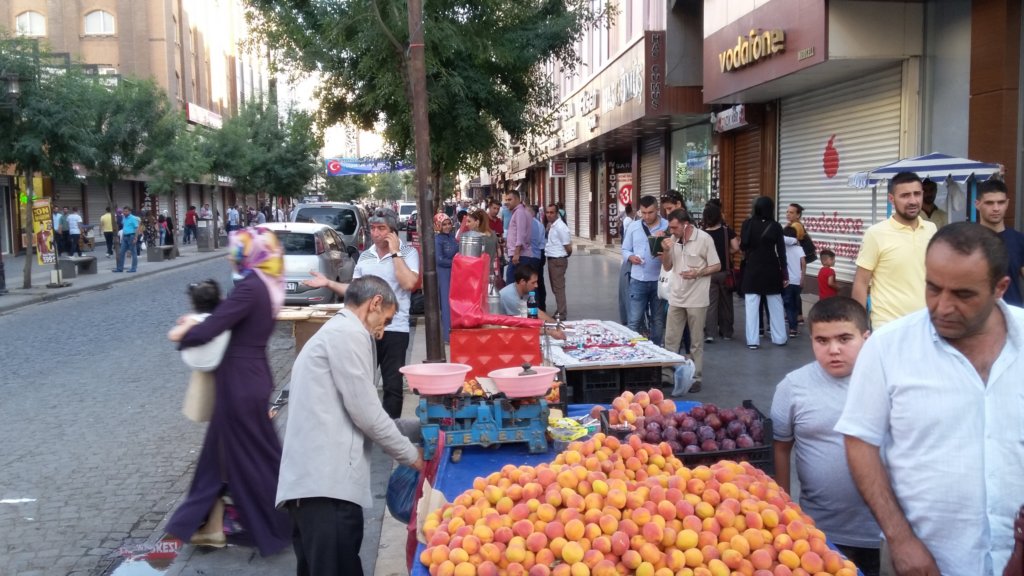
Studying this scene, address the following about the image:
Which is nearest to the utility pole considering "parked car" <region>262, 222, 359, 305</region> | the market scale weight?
the market scale weight

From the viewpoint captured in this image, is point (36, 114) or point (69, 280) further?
point (69, 280)

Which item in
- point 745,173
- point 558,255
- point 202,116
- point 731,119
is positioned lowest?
point 558,255

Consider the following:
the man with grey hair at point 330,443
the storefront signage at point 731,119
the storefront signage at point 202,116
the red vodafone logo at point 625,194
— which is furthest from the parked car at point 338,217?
the storefront signage at point 202,116

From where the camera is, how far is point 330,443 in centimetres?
369

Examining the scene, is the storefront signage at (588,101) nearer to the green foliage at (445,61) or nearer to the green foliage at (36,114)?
the green foliage at (445,61)

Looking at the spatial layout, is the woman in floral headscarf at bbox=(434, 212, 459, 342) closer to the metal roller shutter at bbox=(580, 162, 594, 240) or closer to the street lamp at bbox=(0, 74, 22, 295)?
the street lamp at bbox=(0, 74, 22, 295)

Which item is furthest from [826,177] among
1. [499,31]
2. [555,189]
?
[555,189]

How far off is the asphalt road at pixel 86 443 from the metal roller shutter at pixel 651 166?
602 inches

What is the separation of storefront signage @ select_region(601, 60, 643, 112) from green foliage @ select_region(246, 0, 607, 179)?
286 centimetres

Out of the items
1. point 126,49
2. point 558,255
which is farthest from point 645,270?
point 126,49

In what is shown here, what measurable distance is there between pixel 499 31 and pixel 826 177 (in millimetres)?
5978

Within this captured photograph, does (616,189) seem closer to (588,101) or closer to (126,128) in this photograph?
(588,101)

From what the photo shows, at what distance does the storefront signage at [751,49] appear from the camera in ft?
42.0

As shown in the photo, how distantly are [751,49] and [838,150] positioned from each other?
217cm
